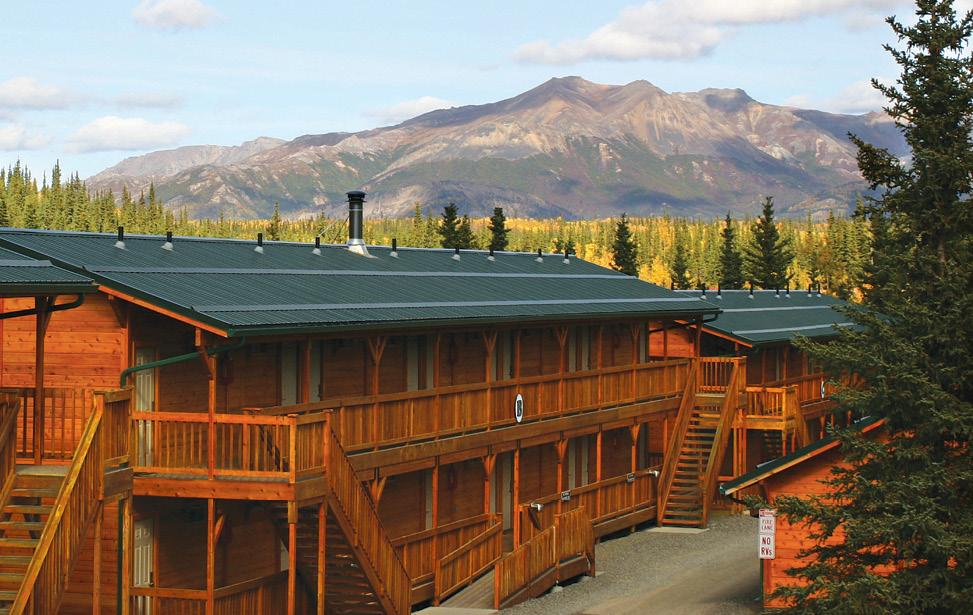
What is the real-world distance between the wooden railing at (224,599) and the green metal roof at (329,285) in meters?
4.43

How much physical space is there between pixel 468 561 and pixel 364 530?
14.9 ft

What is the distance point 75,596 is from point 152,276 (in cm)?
564

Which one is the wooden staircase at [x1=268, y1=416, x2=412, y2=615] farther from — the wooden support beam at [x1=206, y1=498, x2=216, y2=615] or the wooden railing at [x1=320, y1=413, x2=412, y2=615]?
the wooden support beam at [x1=206, y1=498, x2=216, y2=615]

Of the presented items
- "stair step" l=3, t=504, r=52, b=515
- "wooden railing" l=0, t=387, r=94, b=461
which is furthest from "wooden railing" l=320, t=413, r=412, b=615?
"stair step" l=3, t=504, r=52, b=515

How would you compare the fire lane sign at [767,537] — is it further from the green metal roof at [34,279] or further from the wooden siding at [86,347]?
the green metal roof at [34,279]

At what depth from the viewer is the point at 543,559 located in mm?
26141

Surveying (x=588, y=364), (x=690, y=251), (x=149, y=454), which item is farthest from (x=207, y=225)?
(x=149, y=454)

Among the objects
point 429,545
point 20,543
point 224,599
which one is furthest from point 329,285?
point 20,543

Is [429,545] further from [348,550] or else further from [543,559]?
[348,550]

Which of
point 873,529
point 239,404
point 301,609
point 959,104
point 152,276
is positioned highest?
point 959,104

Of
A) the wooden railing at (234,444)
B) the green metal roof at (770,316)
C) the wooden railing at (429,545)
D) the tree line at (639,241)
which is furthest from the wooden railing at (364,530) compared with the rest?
the tree line at (639,241)

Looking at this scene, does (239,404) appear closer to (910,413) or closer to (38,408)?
(38,408)

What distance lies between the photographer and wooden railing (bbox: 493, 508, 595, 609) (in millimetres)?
24375

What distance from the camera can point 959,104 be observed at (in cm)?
1969
